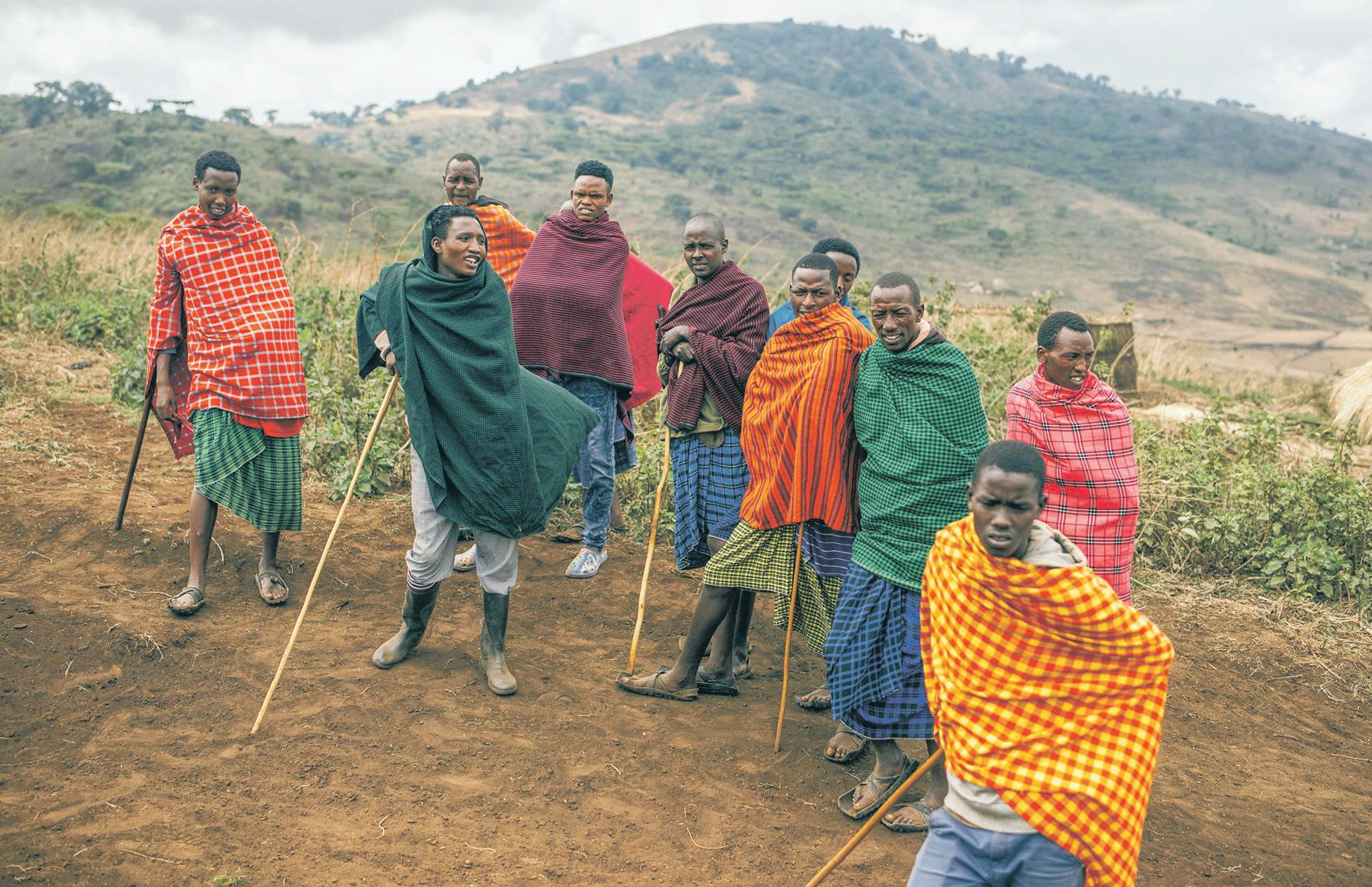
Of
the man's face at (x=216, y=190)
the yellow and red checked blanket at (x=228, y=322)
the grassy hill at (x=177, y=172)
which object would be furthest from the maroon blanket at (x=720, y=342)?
the grassy hill at (x=177, y=172)

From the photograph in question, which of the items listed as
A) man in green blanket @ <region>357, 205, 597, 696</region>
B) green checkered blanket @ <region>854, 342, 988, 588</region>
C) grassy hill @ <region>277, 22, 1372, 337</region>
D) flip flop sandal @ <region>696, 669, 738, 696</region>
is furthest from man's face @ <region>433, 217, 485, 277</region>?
grassy hill @ <region>277, 22, 1372, 337</region>

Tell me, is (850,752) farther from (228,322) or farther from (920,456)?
(228,322)

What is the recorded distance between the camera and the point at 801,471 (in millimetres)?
3820

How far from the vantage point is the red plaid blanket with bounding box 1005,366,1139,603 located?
137 inches


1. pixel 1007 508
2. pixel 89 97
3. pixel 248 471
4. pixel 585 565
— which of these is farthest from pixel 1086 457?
pixel 89 97

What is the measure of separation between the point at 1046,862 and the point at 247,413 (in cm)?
355

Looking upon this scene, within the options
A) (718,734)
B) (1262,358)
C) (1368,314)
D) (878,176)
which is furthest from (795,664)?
(878,176)

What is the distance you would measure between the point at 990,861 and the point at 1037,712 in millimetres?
343

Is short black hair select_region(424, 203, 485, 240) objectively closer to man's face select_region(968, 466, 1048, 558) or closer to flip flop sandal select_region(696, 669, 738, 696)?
flip flop sandal select_region(696, 669, 738, 696)

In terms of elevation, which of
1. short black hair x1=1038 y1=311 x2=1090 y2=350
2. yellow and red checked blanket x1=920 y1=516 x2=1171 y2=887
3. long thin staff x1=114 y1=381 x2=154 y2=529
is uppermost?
short black hair x1=1038 y1=311 x2=1090 y2=350

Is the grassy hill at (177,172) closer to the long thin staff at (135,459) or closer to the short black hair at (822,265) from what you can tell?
the long thin staff at (135,459)

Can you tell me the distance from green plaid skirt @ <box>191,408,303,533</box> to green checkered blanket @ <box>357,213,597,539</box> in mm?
1051

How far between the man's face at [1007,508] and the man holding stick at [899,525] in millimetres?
909

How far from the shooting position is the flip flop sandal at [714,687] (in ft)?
14.1
